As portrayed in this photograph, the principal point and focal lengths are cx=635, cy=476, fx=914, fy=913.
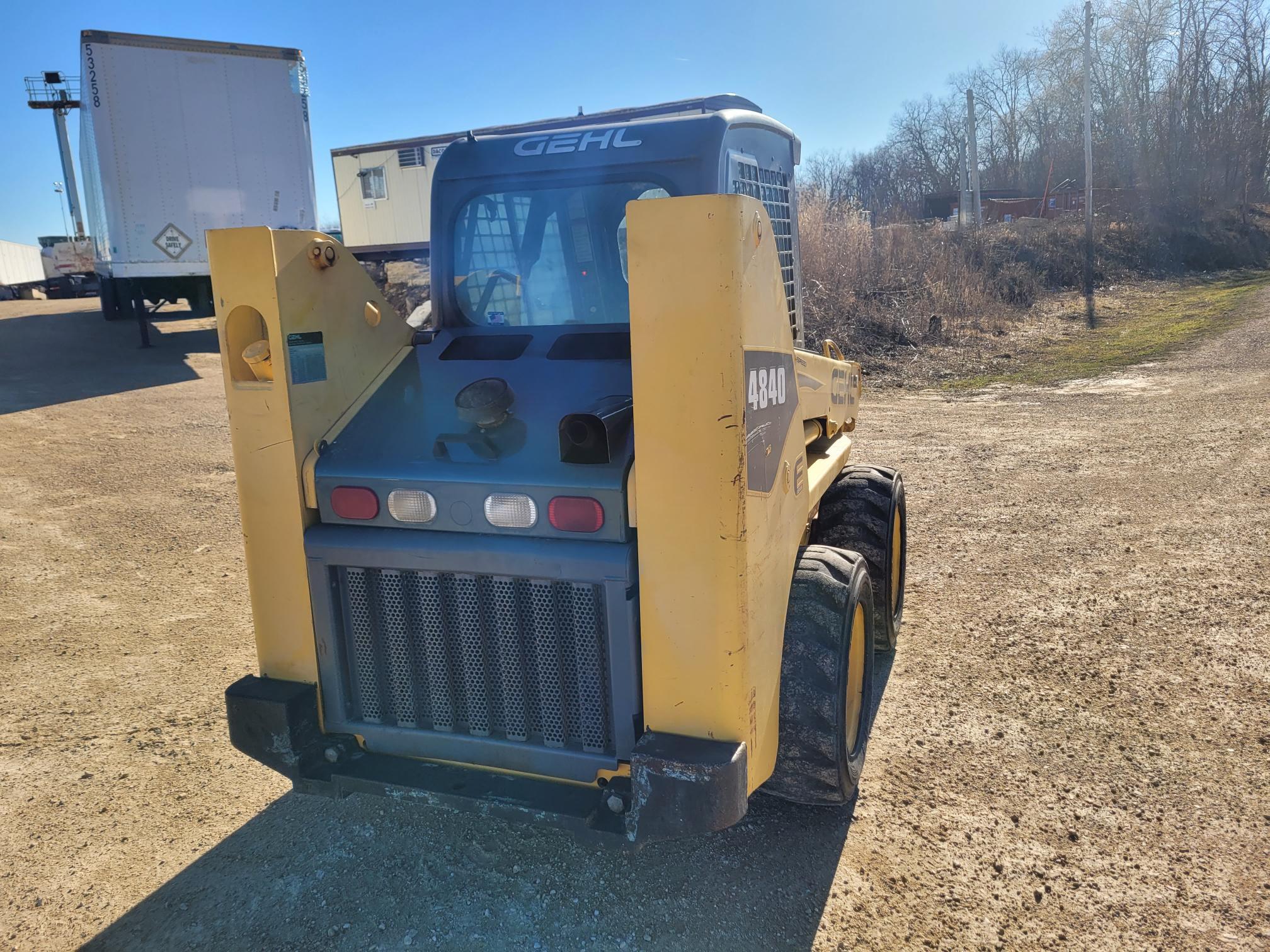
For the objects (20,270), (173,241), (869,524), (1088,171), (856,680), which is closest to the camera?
(856,680)

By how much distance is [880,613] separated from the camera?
4.58 m

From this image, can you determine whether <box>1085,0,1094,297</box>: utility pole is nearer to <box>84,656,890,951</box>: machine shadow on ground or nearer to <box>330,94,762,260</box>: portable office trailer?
<box>330,94,762,260</box>: portable office trailer

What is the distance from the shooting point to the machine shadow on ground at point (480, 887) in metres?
2.83

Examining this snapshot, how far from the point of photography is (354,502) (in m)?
2.87

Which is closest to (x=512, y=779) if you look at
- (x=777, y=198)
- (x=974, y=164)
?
(x=777, y=198)

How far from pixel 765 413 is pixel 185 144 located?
1252 cm

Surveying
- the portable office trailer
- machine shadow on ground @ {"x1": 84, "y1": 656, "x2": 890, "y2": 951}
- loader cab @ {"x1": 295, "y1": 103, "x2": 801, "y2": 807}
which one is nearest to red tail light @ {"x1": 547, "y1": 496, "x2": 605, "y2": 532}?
loader cab @ {"x1": 295, "y1": 103, "x2": 801, "y2": 807}

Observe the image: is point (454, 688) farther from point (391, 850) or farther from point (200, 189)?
point (200, 189)

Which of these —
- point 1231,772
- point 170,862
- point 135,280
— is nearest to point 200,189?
point 135,280

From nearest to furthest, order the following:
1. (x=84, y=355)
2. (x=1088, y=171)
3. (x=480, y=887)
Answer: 1. (x=480, y=887)
2. (x=84, y=355)
3. (x=1088, y=171)

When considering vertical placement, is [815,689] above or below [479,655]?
below

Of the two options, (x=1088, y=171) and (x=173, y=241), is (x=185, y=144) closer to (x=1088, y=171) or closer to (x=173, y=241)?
(x=173, y=241)

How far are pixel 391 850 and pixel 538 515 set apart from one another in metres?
1.51

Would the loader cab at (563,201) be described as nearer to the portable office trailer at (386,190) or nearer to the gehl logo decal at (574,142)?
the gehl logo decal at (574,142)
